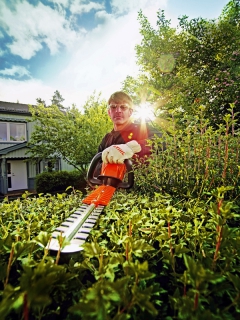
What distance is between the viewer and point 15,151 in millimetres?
16219

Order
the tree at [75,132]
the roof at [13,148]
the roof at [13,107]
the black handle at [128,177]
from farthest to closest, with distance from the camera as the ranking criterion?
the roof at [13,107], the roof at [13,148], the tree at [75,132], the black handle at [128,177]

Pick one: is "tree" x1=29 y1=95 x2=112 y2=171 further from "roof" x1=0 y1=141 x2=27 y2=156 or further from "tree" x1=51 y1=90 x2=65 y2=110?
"tree" x1=51 y1=90 x2=65 y2=110

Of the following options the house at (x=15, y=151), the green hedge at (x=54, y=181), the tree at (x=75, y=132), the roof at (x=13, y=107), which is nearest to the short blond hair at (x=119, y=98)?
the tree at (x=75, y=132)

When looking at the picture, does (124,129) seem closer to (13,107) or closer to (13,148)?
(13,148)

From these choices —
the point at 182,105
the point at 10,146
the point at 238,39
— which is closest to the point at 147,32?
the point at 238,39

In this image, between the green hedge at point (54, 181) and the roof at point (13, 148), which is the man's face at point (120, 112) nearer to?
the green hedge at point (54, 181)

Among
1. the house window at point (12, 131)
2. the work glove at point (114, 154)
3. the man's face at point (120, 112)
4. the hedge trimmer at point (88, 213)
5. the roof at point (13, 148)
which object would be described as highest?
the house window at point (12, 131)

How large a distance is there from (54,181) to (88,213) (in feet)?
48.4

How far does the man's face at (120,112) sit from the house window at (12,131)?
56.0 feet

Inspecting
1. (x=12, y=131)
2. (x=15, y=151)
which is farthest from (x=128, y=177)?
(x=12, y=131)

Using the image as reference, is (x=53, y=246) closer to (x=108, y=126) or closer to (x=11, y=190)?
(x=108, y=126)

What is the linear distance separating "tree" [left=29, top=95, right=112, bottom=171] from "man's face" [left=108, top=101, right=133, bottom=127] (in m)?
10.7

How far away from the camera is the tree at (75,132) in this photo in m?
13.2

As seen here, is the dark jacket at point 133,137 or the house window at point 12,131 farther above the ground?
the house window at point 12,131
